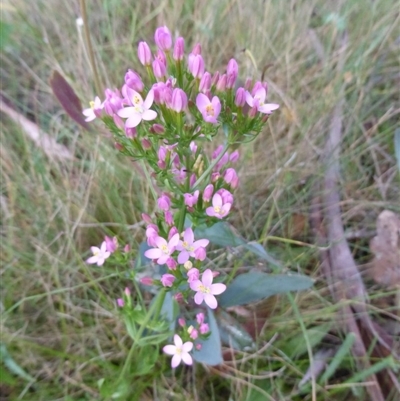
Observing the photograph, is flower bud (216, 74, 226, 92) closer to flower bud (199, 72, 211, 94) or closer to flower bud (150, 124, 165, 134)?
flower bud (199, 72, 211, 94)

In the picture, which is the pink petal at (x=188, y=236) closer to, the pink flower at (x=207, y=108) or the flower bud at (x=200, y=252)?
the flower bud at (x=200, y=252)

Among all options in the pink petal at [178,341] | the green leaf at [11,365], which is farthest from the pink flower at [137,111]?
the green leaf at [11,365]

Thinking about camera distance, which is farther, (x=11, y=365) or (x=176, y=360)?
(x=11, y=365)

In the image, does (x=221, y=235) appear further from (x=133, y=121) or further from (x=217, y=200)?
(x=133, y=121)

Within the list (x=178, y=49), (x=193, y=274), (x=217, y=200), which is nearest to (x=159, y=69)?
(x=178, y=49)

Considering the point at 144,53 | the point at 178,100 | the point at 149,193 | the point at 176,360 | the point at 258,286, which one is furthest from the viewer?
the point at 149,193

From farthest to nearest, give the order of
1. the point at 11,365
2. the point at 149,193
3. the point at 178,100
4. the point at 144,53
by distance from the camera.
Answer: the point at 149,193 → the point at 11,365 → the point at 144,53 → the point at 178,100

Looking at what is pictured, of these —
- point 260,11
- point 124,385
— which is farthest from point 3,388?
point 260,11
